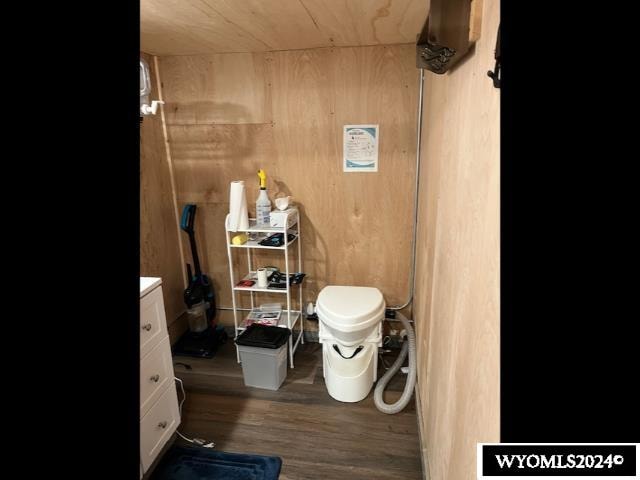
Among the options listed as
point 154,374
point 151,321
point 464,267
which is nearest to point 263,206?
point 151,321

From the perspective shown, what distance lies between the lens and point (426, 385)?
1681 mm

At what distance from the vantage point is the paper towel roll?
2.22 meters

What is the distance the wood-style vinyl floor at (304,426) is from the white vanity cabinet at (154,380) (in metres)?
0.26

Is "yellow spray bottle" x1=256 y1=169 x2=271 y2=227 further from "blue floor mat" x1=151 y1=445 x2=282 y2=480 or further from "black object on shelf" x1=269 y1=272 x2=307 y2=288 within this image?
"blue floor mat" x1=151 y1=445 x2=282 y2=480

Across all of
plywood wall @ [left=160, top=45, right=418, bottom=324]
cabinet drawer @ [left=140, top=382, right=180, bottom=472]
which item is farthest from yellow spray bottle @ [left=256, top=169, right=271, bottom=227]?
cabinet drawer @ [left=140, top=382, right=180, bottom=472]

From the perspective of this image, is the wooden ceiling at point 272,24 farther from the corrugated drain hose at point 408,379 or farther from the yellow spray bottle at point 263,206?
the corrugated drain hose at point 408,379

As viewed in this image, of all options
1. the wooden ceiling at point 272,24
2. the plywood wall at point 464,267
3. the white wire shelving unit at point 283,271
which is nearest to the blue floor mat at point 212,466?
the white wire shelving unit at point 283,271

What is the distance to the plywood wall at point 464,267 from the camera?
26.6 inches

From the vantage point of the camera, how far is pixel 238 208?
2.22 m

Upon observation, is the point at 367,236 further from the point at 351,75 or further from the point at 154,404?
the point at 154,404

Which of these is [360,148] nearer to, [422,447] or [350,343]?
[350,343]

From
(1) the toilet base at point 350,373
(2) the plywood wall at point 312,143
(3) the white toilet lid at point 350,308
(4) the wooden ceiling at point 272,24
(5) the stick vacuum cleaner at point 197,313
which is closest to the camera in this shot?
(4) the wooden ceiling at point 272,24

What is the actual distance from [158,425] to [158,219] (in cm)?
137
